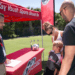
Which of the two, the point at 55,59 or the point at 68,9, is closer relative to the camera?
the point at 68,9

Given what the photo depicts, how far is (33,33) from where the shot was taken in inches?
917

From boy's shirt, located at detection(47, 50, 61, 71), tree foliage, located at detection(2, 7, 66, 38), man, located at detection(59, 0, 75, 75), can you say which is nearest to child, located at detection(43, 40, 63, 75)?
boy's shirt, located at detection(47, 50, 61, 71)

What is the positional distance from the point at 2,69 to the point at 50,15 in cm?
287

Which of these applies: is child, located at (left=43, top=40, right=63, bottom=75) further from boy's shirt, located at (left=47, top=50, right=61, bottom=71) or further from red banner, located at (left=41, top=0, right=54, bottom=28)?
red banner, located at (left=41, top=0, right=54, bottom=28)

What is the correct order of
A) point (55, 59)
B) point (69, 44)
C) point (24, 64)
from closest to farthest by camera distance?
point (69, 44), point (55, 59), point (24, 64)

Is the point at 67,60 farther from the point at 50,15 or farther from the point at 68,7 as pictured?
the point at 50,15

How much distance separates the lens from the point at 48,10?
3.96 meters

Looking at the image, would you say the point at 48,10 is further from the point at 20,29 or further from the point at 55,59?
the point at 20,29

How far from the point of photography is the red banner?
392 cm

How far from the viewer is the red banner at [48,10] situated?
392cm

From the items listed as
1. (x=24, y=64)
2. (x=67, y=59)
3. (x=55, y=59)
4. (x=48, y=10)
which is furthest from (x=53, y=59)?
(x=48, y=10)

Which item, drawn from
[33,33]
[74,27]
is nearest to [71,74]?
[74,27]

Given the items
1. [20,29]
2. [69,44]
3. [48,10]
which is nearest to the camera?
[69,44]

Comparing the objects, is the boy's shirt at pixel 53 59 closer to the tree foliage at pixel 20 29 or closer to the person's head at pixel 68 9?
the person's head at pixel 68 9
